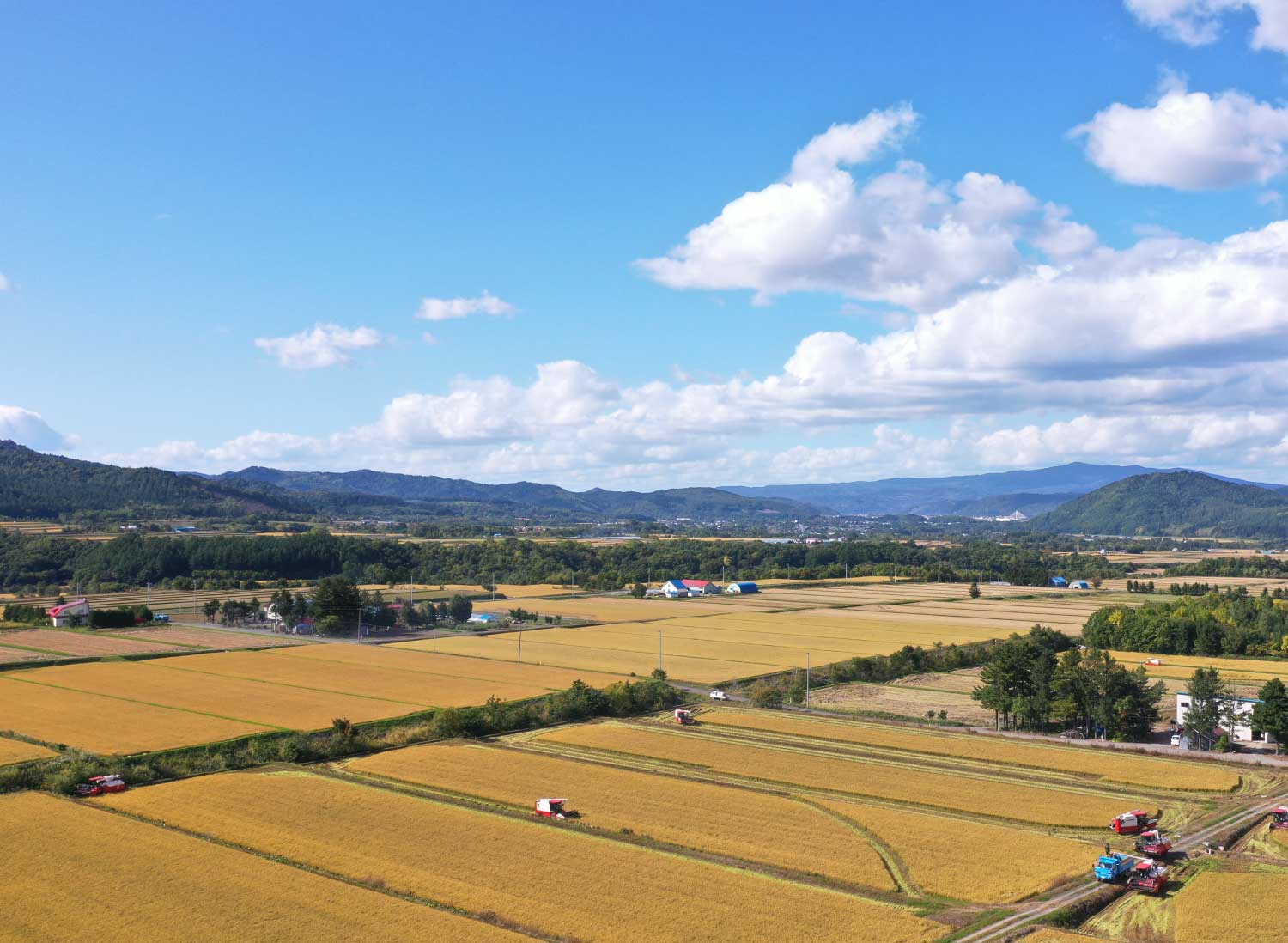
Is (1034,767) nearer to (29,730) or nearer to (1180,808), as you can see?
(1180,808)

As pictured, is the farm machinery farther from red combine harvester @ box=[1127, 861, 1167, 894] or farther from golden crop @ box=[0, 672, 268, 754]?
golden crop @ box=[0, 672, 268, 754]

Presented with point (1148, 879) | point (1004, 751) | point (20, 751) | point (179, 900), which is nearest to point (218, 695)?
point (20, 751)

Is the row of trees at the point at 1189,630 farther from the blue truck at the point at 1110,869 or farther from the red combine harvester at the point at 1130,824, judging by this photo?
the blue truck at the point at 1110,869

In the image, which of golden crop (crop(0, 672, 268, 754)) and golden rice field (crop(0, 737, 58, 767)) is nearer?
golden rice field (crop(0, 737, 58, 767))

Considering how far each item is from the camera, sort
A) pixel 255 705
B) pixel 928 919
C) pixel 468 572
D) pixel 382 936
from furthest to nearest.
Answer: pixel 468 572, pixel 255 705, pixel 928 919, pixel 382 936

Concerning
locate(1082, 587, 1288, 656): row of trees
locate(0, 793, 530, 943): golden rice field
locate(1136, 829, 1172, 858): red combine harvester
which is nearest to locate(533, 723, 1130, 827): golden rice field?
locate(1136, 829, 1172, 858): red combine harvester

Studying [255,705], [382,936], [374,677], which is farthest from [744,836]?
[374,677]

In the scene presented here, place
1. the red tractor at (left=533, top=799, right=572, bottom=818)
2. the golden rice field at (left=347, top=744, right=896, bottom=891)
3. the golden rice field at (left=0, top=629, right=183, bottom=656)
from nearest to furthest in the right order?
the golden rice field at (left=347, top=744, right=896, bottom=891)
the red tractor at (left=533, top=799, right=572, bottom=818)
the golden rice field at (left=0, top=629, right=183, bottom=656)
